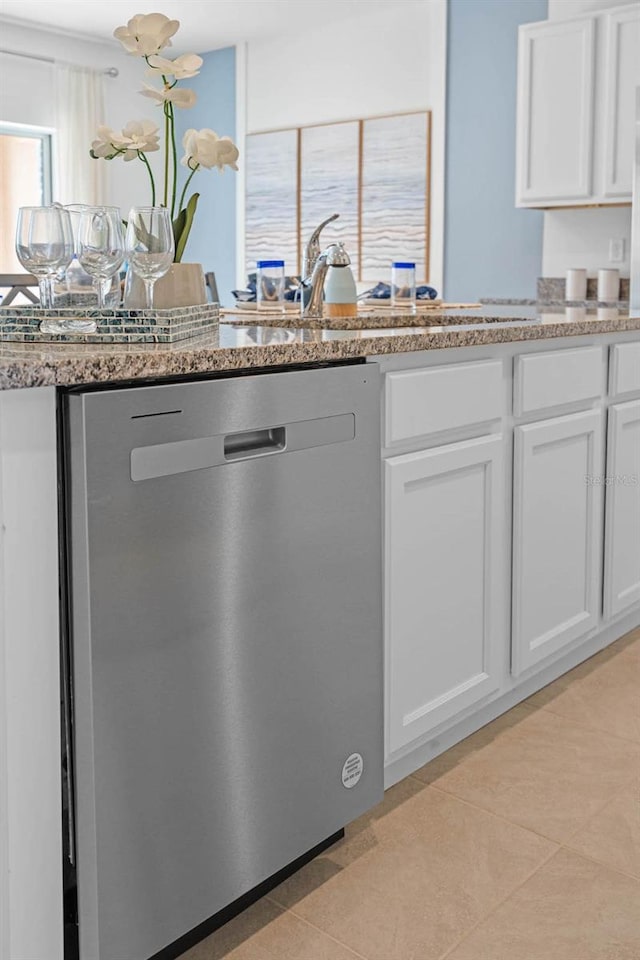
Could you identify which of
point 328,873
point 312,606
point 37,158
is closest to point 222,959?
point 328,873

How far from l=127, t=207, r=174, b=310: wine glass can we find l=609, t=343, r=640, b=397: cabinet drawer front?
1368mm

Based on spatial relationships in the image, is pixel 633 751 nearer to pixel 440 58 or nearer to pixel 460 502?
pixel 460 502

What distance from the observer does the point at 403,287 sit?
10.3 ft

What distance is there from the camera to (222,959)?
1483 millimetres

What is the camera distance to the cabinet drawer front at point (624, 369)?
254 centimetres

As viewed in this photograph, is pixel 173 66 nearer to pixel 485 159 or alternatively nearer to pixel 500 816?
pixel 500 816

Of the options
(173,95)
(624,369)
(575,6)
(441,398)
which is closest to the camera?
(173,95)

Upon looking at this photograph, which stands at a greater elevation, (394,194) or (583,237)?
(394,194)

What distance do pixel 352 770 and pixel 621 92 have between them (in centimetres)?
425

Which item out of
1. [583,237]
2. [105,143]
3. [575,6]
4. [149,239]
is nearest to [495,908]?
[149,239]

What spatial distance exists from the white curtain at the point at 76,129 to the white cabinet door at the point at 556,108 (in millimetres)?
3466

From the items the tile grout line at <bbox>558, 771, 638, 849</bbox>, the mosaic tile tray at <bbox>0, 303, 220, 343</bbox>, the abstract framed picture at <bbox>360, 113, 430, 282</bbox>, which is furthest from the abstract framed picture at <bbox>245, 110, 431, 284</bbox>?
the mosaic tile tray at <bbox>0, 303, 220, 343</bbox>

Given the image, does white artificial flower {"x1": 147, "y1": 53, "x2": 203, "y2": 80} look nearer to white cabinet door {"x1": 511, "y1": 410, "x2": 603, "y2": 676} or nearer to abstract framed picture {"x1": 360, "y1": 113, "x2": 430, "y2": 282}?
white cabinet door {"x1": 511, "y1": 410, "x2": 603, "y2": 676}

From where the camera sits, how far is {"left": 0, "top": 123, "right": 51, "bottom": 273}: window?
7.03 metres
